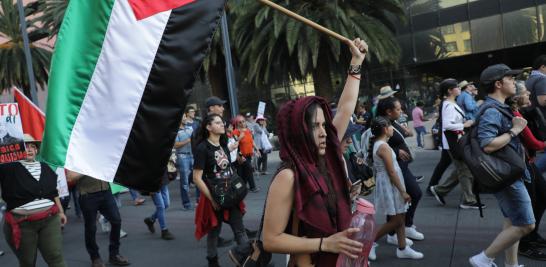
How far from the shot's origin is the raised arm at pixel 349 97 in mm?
3029

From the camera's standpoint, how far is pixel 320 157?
2381 millimetres

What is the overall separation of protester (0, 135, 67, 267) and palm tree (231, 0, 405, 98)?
1346cm

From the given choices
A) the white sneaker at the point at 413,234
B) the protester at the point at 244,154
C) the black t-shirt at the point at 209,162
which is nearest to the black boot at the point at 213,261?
the black t-shirt at the point at 209,162

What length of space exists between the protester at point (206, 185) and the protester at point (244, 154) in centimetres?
400

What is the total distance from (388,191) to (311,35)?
14.0 metres

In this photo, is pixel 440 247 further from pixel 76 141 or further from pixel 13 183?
pixel 13 183

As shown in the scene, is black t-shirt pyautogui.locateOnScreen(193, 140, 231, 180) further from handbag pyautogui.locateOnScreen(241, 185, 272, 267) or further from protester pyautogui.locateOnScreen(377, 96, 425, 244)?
handbag pyautogui.locateOnScreen(241, 185, 272, 267)

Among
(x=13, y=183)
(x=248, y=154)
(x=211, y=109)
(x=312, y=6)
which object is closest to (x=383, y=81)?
(x=312, y=6)

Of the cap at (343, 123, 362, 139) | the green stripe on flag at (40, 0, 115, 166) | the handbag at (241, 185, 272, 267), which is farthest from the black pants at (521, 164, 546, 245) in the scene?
the green stripe on flag at (40, 0, 115, 166)

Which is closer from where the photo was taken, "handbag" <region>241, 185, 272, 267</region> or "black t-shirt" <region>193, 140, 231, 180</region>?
"handbag" <region>241, 185, 272, 267</region>

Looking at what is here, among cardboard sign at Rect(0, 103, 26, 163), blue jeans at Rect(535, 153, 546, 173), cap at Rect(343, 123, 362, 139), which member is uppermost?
cardboard sign at Rect(0, 103, 26, 163)

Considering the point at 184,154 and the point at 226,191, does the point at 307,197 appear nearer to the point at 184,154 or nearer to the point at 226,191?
the point at 226,191

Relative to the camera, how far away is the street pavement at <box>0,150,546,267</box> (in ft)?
16.9

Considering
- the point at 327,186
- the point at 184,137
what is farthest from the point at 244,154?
the point at 327,186
